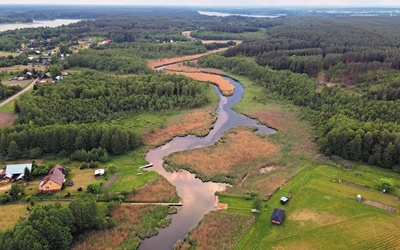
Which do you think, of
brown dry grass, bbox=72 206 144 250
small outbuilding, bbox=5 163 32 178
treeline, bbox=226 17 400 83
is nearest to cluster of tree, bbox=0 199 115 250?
brown dry grass, bbox=72 206 144 250

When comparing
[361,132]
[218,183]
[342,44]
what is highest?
[342,44]

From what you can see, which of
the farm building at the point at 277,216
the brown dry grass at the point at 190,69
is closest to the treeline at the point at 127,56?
the brown dry grass at the point at 190,69

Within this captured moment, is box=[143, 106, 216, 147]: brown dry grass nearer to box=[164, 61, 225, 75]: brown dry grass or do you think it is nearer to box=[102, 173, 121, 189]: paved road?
box=[102, 173, 121, 189]: paved road

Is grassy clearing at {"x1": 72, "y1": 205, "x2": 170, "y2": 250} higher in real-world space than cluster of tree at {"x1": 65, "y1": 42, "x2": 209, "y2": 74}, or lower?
lower

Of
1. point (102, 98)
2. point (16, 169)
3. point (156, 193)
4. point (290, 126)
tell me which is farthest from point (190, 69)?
point (16, 169)

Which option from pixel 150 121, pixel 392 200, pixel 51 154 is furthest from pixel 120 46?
pixel 392 200

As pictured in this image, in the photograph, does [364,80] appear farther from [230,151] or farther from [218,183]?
[218,183]
